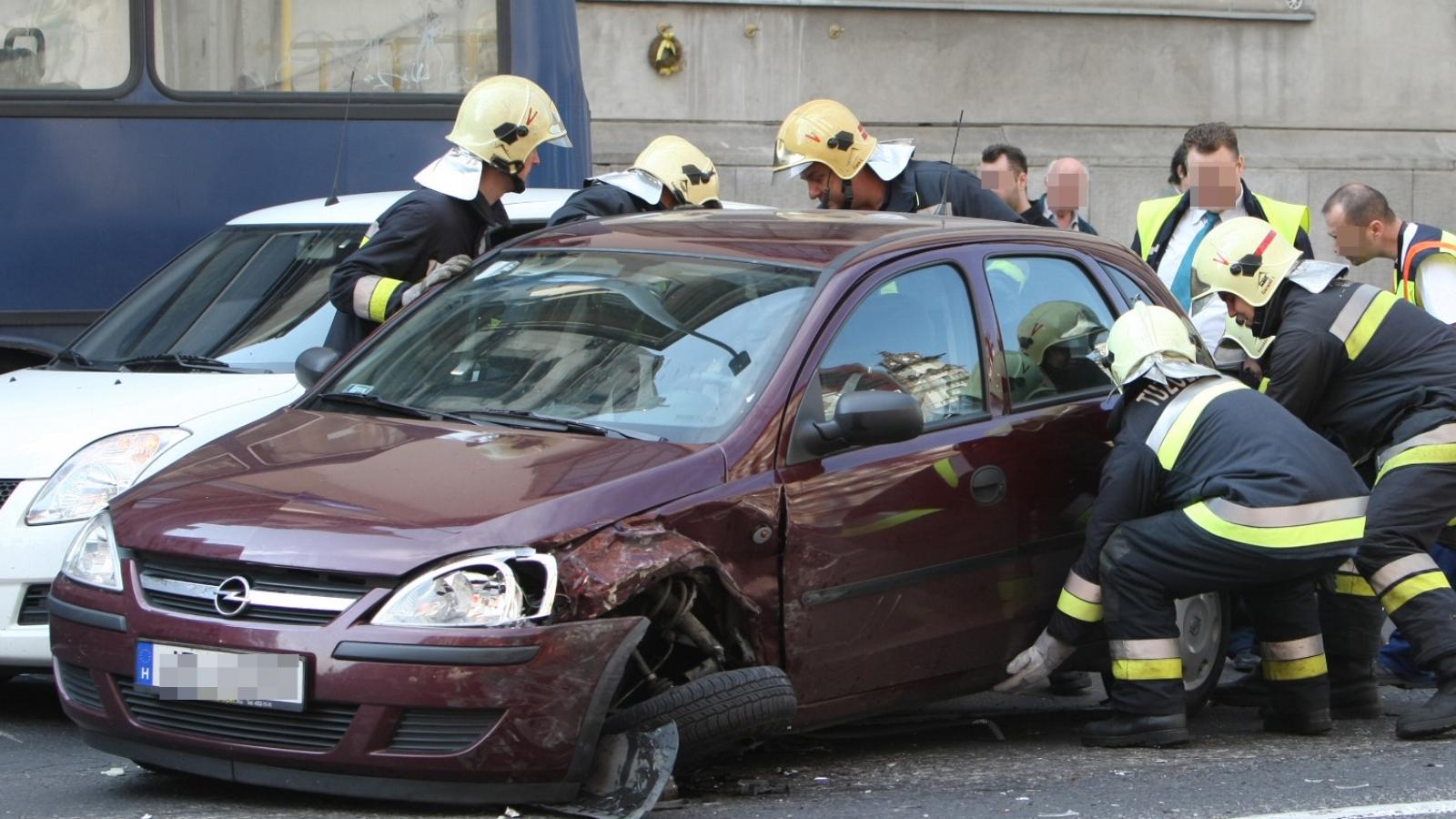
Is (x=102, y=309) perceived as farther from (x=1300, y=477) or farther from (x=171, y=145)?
(x=1300, y=477)

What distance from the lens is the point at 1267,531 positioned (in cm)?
563

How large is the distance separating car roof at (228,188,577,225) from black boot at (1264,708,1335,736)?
11.1 ft

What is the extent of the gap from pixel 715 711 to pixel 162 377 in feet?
9.29

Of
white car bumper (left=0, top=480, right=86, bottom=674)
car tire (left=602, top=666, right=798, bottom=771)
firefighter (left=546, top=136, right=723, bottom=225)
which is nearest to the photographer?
car tire (left=602, top=666, right=798, bottom=771)

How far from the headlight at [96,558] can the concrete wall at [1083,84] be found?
995 cm

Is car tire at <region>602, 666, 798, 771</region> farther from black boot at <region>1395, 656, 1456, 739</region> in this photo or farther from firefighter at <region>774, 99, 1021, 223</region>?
firefighter at <region>774, 99, 1021, 223</region>

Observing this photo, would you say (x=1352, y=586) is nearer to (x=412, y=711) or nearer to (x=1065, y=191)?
(x=412, y=711)

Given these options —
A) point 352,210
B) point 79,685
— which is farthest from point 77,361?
point 79,685

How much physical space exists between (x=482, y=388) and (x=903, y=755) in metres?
1.66

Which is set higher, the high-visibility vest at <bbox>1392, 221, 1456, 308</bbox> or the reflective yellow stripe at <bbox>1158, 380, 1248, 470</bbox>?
the high-visibility vest at <bbox>1392, 221, 1456, 308</bbox>

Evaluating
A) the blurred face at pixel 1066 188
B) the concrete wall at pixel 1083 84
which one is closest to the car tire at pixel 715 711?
the blurred face at pixel 1066 188

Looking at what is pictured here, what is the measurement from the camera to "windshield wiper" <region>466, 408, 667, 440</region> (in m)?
4.93

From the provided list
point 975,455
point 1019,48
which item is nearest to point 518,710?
point 975,455

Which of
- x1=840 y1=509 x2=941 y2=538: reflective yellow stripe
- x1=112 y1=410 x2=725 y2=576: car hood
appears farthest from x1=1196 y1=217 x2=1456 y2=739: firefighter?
x1=112 y1=410 x2=725 y2=576: car hood
